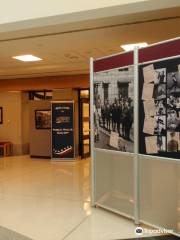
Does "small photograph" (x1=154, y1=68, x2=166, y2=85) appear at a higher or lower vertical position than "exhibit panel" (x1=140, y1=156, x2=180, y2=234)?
higher

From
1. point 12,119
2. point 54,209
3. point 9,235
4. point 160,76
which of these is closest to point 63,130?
point 12,119

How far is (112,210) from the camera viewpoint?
14.6 feet

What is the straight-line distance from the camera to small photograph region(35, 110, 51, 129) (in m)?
10.8

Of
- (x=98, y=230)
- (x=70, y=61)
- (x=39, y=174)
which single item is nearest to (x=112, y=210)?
(x=98, y=230)

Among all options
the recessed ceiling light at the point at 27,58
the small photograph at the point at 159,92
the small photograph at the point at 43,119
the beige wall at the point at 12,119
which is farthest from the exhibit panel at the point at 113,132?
the beige wall at the point at 12,119

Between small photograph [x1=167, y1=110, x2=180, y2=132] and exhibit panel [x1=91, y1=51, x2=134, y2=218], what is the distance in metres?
0.59

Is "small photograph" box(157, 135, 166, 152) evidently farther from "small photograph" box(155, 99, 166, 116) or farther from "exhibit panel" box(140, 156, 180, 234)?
"small photograph" box(155, 99, 166, 116)

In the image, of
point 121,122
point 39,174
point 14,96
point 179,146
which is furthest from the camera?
point 14,96

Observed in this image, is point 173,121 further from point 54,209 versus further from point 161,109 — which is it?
point 54,209

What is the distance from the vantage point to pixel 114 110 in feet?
14.4

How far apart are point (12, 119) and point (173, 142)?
373 inches

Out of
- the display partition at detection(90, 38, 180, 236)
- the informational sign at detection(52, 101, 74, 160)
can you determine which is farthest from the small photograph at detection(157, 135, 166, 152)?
the informational sign at detection(52, 101, 74, 160)

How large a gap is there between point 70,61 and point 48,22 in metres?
3.48

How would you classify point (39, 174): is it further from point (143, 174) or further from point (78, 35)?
point (143, 174)
